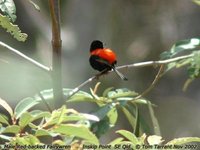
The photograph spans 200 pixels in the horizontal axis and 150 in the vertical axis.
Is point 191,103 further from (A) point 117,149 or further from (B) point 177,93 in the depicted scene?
(A) point 117,149

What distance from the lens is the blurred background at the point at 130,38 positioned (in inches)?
142

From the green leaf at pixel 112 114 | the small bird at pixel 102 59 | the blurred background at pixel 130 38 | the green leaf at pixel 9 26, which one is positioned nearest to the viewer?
the green leaf at pixel 9 26

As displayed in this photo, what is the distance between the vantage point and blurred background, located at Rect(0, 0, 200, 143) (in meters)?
3.62

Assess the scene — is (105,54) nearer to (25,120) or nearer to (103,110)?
(103,110)

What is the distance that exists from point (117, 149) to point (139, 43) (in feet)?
10.4

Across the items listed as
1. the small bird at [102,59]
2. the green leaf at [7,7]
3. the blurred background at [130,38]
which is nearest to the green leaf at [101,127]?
the green leaf at [7,7]

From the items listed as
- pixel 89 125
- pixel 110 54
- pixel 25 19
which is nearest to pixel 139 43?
pixel 25 19

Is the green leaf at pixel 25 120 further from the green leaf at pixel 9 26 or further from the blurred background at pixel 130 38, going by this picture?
the blurred background at pixel 130 38

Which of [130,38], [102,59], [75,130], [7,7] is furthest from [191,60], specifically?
[130,38]

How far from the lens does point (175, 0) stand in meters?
4.04

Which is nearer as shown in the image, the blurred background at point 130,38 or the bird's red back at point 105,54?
the bird's red back at point 105,54

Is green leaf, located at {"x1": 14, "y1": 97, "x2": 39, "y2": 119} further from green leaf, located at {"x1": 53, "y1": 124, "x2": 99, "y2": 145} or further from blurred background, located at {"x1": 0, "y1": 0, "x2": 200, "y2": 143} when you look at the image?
blurred background, located at {"x1": 0, "y1": 0, "x2": 200, "y2": 143}

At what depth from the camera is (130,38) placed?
4074 millimetres

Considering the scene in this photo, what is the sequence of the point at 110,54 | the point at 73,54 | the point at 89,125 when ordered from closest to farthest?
the point at 89,125
the point at 110,54
the point at 73,54
